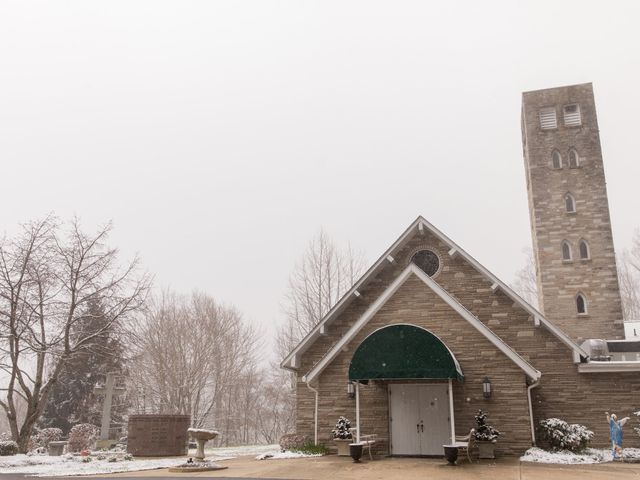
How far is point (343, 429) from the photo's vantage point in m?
17.5

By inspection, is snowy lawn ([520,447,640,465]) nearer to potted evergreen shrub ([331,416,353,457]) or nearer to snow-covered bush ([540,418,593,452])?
snow-covered bush ([540,418,593,452])

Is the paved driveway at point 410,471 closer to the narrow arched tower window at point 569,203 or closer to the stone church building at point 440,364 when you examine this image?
the stone church building at point 440,364

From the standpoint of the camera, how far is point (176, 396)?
37469 mm

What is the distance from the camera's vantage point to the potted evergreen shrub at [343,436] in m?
17.2

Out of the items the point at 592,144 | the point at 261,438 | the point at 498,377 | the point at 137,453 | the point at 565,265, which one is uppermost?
the point at 592,144

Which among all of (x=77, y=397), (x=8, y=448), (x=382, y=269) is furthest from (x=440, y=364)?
(x=77, y=397)

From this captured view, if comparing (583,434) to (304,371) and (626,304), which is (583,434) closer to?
(304,371)

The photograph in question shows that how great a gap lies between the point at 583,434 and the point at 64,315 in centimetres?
2026

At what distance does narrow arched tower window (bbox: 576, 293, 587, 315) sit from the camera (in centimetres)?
2948

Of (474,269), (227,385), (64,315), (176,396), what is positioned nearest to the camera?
(474,269)

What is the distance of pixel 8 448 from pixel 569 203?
30.1 metres

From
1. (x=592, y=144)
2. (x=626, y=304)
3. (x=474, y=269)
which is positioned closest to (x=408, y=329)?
(x=474, y=269)

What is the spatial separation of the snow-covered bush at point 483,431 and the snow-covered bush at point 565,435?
7.07 feet

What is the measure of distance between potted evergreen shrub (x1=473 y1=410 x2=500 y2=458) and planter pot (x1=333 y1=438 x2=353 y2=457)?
13.1 feet
